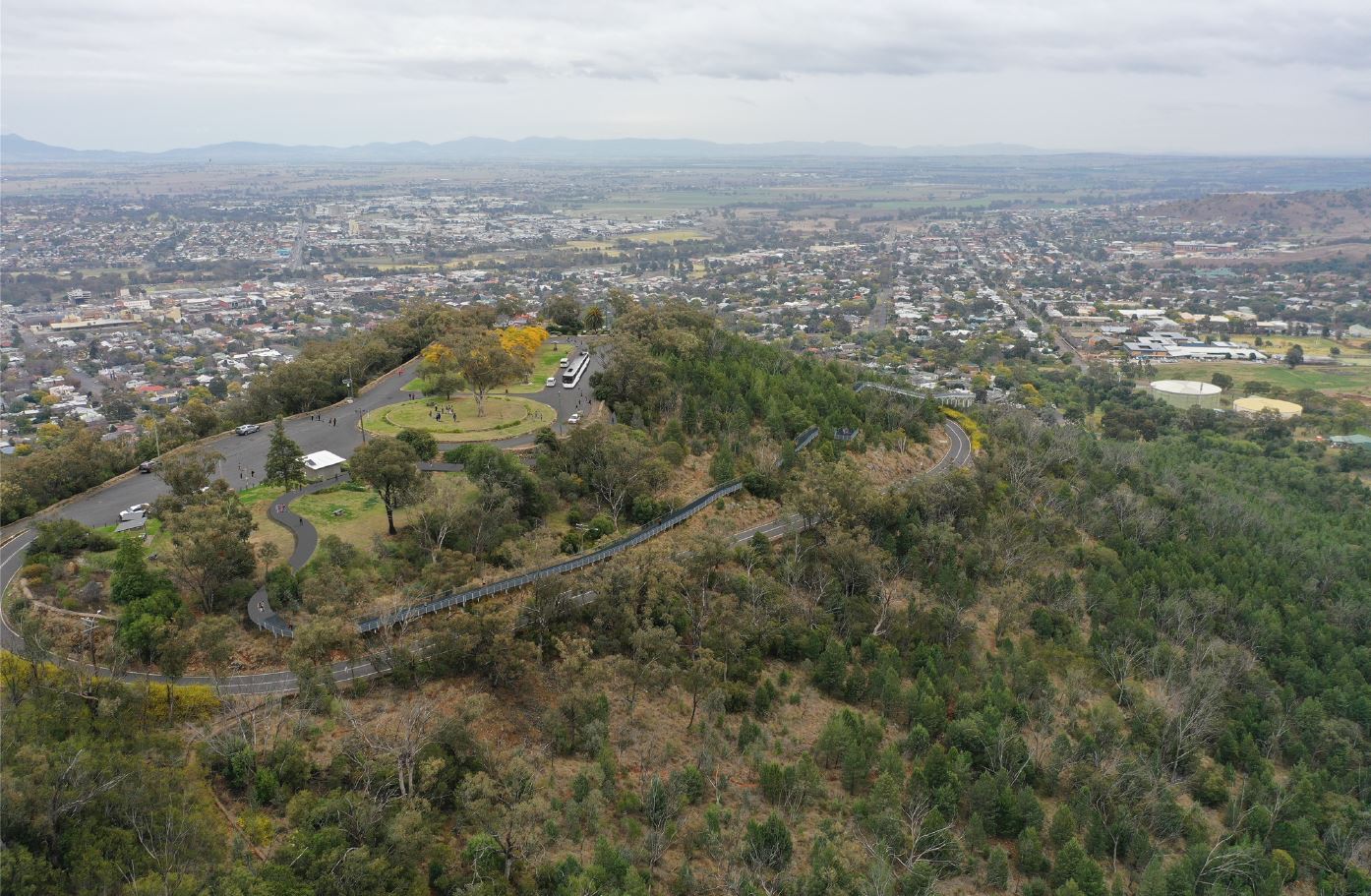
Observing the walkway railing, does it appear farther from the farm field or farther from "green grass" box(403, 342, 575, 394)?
the farm field

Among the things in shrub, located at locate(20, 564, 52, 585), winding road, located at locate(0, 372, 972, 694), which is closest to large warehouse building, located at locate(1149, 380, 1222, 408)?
winding road, located at locate(0, 372, 972, 694)

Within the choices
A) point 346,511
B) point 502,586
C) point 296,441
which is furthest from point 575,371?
point 502,586

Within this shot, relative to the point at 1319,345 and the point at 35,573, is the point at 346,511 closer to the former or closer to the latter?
the point at 35,573

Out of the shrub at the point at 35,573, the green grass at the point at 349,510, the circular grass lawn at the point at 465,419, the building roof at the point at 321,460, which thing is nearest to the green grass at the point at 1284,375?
the circular grass lawn at the point at 465,419

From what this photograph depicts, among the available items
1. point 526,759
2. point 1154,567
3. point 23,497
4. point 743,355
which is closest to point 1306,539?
point 1154,567

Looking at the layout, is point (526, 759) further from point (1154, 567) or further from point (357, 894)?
point (1154, 567)

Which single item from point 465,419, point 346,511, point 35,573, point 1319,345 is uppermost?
point 465,419
